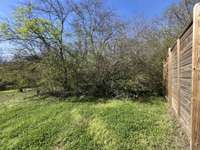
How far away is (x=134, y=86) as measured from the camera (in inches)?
339

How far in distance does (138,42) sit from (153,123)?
5309 millimetres

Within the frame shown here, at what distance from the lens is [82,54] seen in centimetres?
896

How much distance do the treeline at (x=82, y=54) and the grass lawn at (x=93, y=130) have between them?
3.28 meters

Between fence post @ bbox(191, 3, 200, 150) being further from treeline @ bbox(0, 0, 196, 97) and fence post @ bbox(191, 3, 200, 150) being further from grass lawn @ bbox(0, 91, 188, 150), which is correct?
treeline @ bbox(0, 0, 196, 97)

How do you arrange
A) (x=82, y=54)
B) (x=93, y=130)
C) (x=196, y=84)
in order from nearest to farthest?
(x=196, y=84)
(x=93, y=130)
(x=82, y=54)

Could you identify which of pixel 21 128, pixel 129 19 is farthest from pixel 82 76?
pixel 21 128

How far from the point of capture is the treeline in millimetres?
8703

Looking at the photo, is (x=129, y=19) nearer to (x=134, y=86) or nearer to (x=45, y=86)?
(x=134, y=86)

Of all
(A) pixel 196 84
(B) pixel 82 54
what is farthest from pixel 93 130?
(B) pixel 82 54

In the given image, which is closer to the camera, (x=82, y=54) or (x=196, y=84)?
(x=196, y=84)

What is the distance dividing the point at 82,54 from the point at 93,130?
5237mm

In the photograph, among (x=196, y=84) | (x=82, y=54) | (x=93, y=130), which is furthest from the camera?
(x=82, y=54)

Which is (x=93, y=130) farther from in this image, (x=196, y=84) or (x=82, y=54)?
(x=82, y=54)

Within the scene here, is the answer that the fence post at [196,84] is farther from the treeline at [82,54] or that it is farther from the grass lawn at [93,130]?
the treeline at [82,54]
